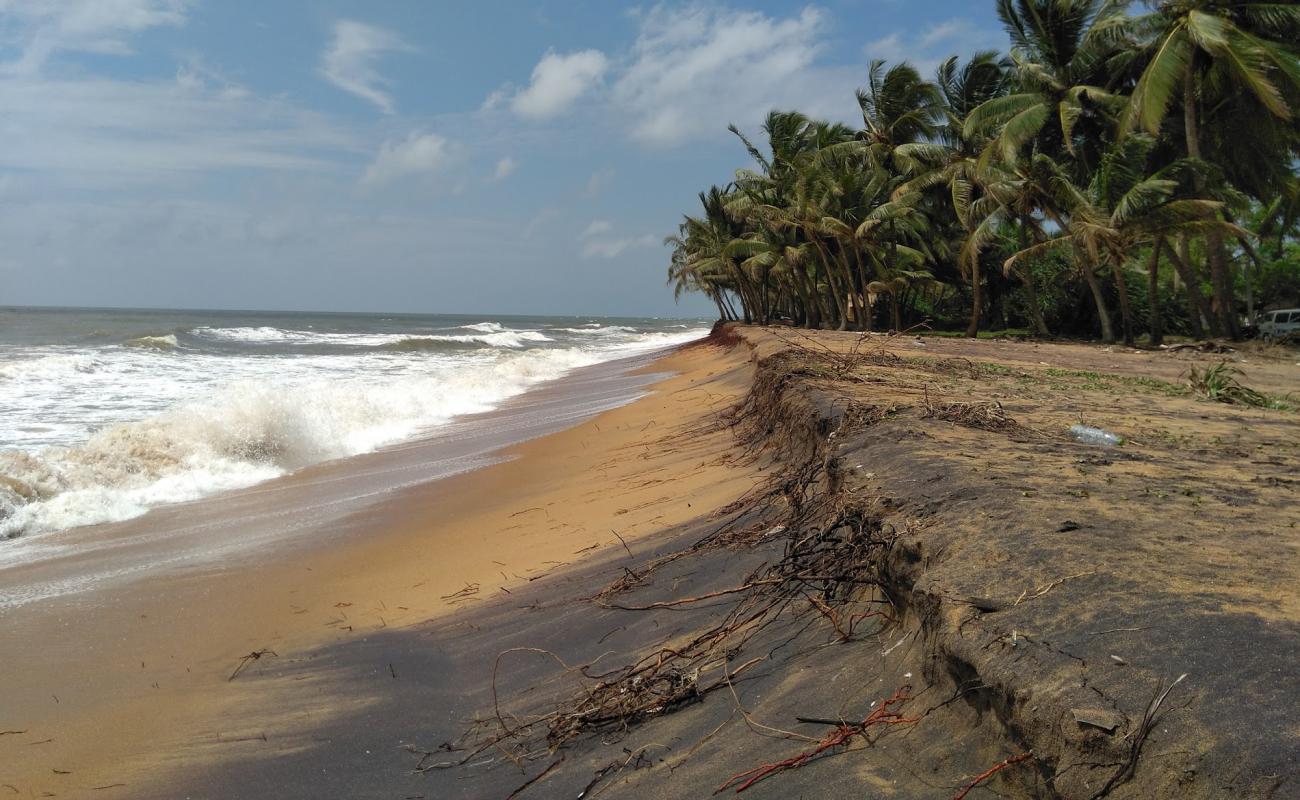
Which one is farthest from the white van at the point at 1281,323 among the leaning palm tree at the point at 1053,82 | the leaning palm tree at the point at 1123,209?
the leaning palm tree at the point at 1053,82

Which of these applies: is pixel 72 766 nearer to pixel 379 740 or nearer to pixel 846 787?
pixel 379 740

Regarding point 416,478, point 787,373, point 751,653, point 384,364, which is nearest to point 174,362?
point 384,364

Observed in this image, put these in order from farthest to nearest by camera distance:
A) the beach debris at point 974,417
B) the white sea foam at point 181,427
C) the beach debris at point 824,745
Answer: the white sea foam at point 181,427 → the beach debris at point 974,417 → the beach debris at point 824,745

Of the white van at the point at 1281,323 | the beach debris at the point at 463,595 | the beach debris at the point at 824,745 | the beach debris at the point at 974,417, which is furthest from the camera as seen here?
the white van at the point at 1281,323

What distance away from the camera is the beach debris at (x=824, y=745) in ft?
8.45

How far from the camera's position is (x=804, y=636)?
339 cm

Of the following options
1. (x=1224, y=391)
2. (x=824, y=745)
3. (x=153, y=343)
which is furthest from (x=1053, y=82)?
(x=153, y=343)

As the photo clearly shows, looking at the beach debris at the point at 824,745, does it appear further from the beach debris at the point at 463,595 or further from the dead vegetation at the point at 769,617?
the beach debris at the point at 463,595

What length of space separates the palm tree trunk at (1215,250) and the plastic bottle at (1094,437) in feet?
52.5

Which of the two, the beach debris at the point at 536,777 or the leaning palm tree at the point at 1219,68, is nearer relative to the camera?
the beach debris at the point at 536,777

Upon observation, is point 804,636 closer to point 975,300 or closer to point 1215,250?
point 1215,250

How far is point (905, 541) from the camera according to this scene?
3404 mm

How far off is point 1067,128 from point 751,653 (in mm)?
22486

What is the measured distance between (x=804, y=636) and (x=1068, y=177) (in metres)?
21.5
